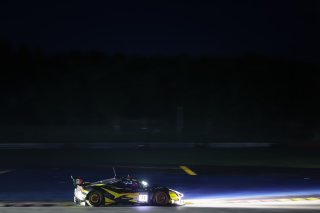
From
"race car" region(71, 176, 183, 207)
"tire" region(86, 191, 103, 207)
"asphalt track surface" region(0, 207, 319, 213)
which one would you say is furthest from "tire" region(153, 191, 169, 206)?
"tire" region(86, 191, 103, 207)

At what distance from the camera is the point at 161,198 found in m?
13.6

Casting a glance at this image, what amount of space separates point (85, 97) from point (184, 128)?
73.0 feet

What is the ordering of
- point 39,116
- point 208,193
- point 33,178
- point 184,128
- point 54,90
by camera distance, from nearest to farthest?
point 208,193
point 33,178
point 184,128
point 39,116
point 54,90

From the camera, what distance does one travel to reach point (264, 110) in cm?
6694

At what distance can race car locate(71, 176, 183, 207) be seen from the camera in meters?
13.5

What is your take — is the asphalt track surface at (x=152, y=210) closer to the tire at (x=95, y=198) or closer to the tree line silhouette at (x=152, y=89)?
the tire at (x=95, y=198)

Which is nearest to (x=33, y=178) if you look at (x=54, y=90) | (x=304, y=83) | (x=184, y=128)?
(x=184, y=128)

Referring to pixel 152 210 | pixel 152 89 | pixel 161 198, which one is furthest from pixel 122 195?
pixel 152 89

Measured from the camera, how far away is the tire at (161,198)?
13.5m

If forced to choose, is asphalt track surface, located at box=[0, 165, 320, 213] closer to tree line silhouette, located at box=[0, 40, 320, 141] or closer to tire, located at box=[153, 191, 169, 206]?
tire, located at box=[153, 191, 169, 206]

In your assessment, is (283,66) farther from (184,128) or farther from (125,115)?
(184,128)

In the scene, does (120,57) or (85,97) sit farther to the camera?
(120,57)

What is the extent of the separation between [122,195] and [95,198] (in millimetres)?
678

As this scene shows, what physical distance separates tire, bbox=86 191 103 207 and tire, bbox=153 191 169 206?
1352 millimetres
